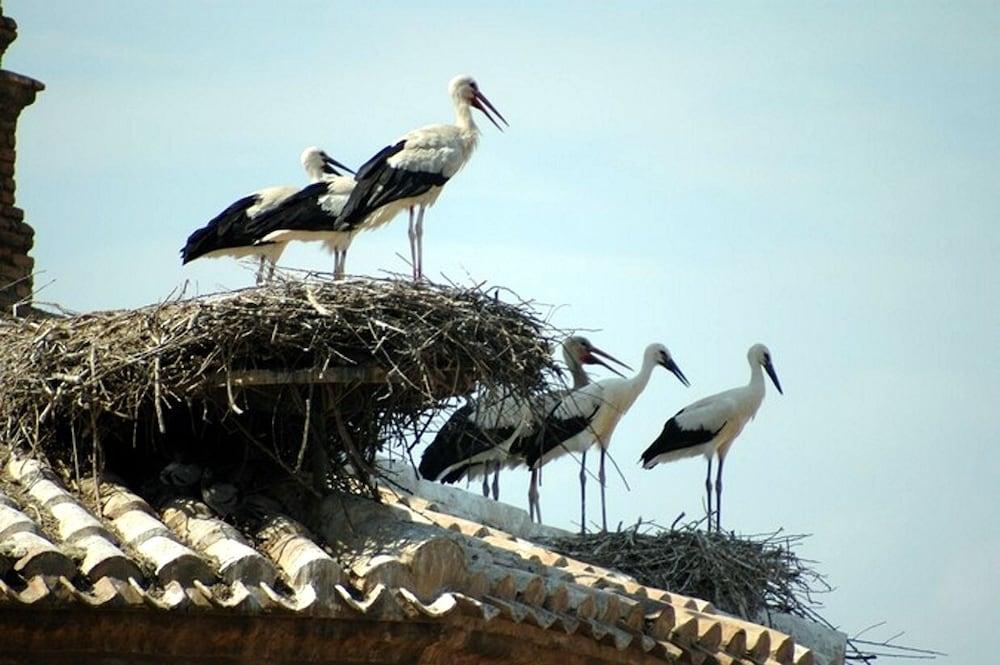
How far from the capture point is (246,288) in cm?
783

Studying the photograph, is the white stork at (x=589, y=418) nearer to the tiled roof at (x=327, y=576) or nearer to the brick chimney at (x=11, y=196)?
the brick chimney at (x=11, y=196)

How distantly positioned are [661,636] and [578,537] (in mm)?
4424

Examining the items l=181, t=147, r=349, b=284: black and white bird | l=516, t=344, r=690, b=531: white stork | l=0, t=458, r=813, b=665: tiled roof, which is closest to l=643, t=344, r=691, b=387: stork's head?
l=516, t=344, r=690, b=531: white stork

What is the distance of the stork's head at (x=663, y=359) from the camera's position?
15625mm

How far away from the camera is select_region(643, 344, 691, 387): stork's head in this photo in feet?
51.3

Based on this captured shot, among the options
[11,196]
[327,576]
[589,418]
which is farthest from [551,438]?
[327,576]

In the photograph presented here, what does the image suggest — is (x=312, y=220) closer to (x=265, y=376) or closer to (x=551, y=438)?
(x=551, y=438)

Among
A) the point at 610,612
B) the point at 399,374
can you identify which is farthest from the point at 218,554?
the point at 610,612

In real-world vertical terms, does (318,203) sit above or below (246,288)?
above

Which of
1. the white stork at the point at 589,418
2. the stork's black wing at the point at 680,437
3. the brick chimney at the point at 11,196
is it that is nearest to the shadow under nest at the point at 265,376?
the brick chimney at the point at 11,196

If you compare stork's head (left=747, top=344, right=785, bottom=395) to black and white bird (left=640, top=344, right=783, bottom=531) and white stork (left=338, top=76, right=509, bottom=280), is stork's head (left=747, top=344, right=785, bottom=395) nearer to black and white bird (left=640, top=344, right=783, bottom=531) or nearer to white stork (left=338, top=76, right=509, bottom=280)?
black and white bird (left=640, top=344, right=783, bottom=531)

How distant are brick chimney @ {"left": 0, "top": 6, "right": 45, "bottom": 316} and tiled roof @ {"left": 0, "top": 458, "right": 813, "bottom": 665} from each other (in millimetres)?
3578

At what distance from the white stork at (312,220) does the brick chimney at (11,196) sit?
1.33 m

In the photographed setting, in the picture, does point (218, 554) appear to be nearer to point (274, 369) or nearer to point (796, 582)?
point (274, 369)
